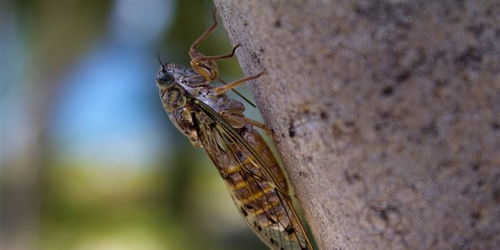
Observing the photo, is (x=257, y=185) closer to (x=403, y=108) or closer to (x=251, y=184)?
(x=251, y=184)

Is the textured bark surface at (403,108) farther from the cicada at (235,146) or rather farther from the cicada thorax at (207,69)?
the cicada thorax at (207,69)

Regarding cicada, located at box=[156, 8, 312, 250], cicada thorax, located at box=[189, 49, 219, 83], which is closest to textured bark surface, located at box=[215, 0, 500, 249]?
cicada, located at box=[156, 8, 312, 250]

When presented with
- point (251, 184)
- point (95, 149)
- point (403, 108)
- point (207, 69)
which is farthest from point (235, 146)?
point (95, 149)

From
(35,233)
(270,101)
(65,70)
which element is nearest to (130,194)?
(35,233)

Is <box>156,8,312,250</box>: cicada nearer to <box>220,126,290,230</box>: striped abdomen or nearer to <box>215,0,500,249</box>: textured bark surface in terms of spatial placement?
<box>220,126,290,230</box>: striped abdomen

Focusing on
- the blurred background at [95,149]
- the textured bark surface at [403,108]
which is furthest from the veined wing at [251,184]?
the blurred background at [95,149]

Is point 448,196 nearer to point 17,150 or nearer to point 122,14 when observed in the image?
point 17,150
